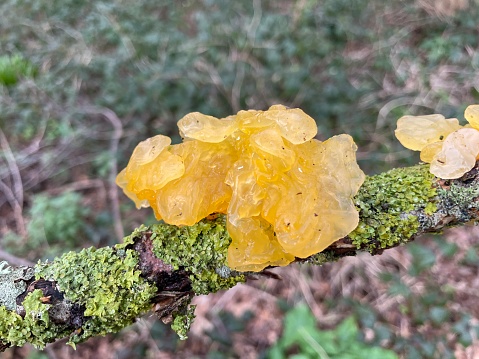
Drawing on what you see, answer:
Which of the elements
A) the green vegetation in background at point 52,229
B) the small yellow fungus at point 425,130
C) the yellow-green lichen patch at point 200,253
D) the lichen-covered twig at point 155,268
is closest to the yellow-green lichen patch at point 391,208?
the lichen-covered twig at point 155,268

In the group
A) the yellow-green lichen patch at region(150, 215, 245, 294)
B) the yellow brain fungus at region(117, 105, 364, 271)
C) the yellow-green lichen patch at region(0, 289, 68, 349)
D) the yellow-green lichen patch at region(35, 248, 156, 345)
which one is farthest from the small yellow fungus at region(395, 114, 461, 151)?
the yellow-green lichen patch at region(0, 289, 68, 349)

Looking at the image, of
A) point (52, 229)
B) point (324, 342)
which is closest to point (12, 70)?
point (52, 229)

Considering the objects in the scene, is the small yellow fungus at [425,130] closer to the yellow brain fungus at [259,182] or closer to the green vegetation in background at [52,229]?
the yellow brain fungus at [259,182]

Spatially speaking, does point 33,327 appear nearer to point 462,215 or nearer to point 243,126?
point 243,126

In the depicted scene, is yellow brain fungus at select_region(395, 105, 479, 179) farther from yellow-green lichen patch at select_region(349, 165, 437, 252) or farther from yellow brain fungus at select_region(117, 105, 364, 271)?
yellow brain fungus at select_region(117, 105, 364, 271)

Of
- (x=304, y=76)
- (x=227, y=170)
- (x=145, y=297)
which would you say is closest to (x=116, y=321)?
(x=145, y=297)

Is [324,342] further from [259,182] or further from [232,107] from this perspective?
[232,107]

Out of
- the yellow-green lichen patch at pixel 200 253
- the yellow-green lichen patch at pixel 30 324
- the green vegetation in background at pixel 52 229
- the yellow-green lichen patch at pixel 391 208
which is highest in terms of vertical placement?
the yellow-green lichen patch at pixel 391 208
